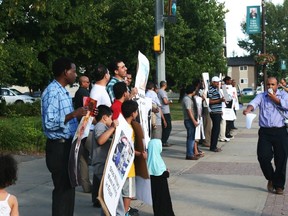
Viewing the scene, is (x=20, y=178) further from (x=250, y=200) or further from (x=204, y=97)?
(x=204, y=97)

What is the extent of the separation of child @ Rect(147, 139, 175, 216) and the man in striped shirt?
6476mm

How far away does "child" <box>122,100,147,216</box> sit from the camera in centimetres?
554

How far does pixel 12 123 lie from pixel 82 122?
27.1 feet

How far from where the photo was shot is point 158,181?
5.99m

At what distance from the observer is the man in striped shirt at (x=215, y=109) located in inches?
488

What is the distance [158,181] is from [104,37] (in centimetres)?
2493

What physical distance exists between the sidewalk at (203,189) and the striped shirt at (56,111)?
184 centimetres

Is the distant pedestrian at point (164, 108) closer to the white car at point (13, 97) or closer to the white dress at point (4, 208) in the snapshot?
the white dress at point (4, 208)

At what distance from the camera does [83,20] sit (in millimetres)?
→ 28047

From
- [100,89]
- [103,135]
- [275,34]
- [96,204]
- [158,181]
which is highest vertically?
[275,34]

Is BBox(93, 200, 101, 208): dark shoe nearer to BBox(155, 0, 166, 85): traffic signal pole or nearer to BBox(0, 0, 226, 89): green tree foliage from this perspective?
BBox(155, 0, 166, 85): traffic signal pole

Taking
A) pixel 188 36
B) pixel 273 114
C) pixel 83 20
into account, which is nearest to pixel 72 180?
pixel 273 114

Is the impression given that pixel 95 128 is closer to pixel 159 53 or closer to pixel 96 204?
pixel 96 204

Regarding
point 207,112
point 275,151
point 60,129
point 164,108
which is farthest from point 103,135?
point 207,112
